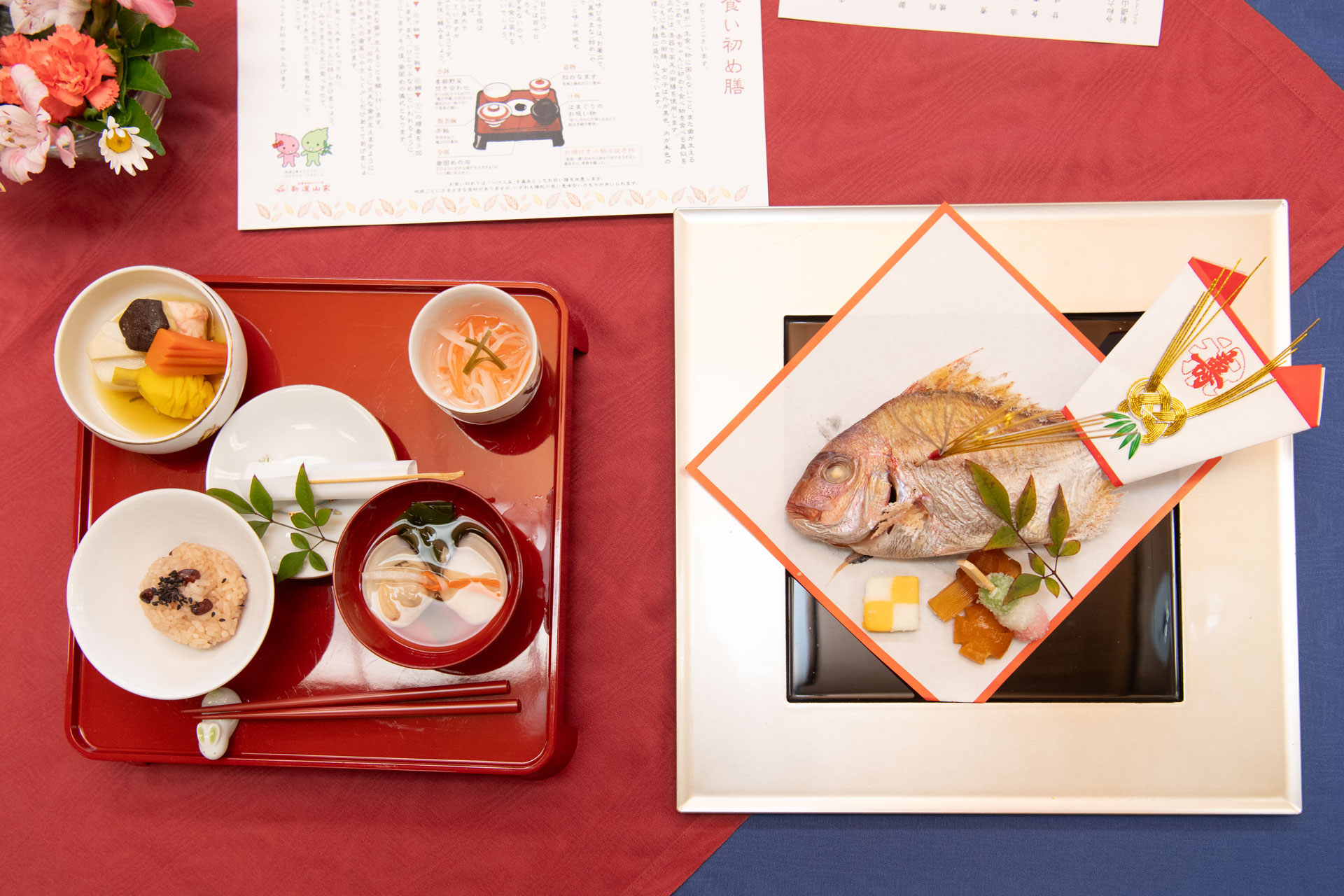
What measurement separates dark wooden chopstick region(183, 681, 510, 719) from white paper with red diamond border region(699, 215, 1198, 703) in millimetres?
309

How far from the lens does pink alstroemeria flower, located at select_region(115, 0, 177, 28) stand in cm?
73

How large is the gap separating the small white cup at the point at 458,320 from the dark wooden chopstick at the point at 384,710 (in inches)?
10.7

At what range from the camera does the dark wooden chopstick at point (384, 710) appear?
0.71 metres

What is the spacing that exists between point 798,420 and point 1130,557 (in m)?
0.38

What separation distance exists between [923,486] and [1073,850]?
437 millimetres

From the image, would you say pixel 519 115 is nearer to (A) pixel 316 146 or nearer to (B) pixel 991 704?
(A) pixel 316 146

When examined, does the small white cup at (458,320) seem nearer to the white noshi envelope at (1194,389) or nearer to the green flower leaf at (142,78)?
the green flower leaf at (142,78)

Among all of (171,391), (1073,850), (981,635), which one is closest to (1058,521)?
(981,635)

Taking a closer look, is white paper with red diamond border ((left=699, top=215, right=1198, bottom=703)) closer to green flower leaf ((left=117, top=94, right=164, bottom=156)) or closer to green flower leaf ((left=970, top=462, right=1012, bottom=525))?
green flower leaf ((left=970, top=462, right=1012, bottom=525))

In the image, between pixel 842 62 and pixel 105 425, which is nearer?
pixel 105 425

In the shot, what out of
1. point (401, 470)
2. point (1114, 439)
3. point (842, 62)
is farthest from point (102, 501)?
point (1114, 439)

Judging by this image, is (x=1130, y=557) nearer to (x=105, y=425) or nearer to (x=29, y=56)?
(x=105, y=425)

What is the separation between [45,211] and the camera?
868 mm

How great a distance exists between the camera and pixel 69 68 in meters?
0.72
